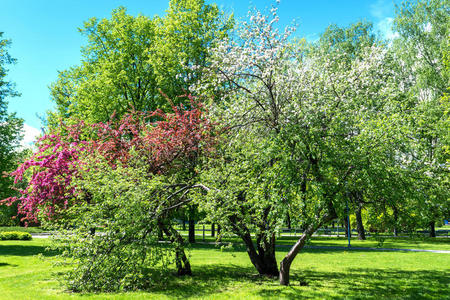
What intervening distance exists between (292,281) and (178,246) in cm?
419

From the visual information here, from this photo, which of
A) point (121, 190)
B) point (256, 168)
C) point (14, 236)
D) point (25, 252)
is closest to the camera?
point (256, 168)

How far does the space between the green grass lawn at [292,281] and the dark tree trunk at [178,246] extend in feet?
1.72

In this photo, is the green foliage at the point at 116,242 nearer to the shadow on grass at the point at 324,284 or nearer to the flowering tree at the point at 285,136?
the shadow on grass at the point at 324,284

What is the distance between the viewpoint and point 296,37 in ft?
37.3

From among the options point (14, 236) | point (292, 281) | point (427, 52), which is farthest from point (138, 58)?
point (427, 52)

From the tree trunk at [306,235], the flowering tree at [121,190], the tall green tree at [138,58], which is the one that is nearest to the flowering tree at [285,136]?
the tree trunk at [306,235]

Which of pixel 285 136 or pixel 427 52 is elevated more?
pixel 427 52

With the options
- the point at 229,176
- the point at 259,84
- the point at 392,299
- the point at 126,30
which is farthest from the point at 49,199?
the point at 126,30

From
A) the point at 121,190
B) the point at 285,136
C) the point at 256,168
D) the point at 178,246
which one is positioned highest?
the point at 285,136

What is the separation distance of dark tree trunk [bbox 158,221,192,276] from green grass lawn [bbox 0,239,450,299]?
0.53 m

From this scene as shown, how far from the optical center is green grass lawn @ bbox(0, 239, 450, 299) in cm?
923

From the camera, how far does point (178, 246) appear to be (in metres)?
10.5

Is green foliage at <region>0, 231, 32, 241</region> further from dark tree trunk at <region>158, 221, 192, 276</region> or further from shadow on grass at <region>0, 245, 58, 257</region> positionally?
dark tree trunk at <region>158, 221, 192, 276</region>

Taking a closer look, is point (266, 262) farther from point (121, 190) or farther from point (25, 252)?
point (25, 252)
